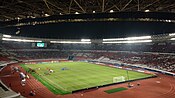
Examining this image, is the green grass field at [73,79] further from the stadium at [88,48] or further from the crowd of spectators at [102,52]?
the crowd of spectators at [102,52]

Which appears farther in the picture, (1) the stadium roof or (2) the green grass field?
(1) the stadium roof

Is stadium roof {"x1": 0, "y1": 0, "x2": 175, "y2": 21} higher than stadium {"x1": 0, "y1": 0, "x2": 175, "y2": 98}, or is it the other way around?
stadium roof {"x1": 0, "y1": 0, "x2": 175, "y2": 21}


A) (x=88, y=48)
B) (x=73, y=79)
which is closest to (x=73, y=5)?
(x=73, y=79)

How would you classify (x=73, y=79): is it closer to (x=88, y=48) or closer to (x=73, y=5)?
(x=73, y=5)

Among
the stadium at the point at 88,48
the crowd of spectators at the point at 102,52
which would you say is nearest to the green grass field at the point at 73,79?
the stadium at the point at 88,48

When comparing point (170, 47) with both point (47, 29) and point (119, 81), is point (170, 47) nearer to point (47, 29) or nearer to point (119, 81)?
point (119, 81)

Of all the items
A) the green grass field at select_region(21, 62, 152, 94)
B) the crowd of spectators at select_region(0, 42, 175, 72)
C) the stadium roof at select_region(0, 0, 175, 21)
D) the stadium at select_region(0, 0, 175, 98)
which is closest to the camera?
the green grass field at select_region(21, 62, 152, 94)

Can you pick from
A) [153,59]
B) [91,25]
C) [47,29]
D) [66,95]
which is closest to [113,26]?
[91,25]

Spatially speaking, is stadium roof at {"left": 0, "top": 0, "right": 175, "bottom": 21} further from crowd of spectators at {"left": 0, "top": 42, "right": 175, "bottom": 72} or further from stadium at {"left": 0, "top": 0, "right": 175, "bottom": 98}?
crowd of spectators at {"left": 0, "top": 42, "right": 175, "bottom": 72}

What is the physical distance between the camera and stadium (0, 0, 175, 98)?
24312mm

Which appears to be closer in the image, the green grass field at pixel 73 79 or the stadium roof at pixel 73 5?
the green grass field at pixel 73 79

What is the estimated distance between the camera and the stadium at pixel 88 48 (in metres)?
24.3

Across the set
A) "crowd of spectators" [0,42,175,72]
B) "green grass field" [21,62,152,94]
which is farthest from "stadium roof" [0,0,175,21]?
"crowd of spectators" [0,42,175,72]

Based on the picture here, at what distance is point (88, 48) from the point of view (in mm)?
86188
